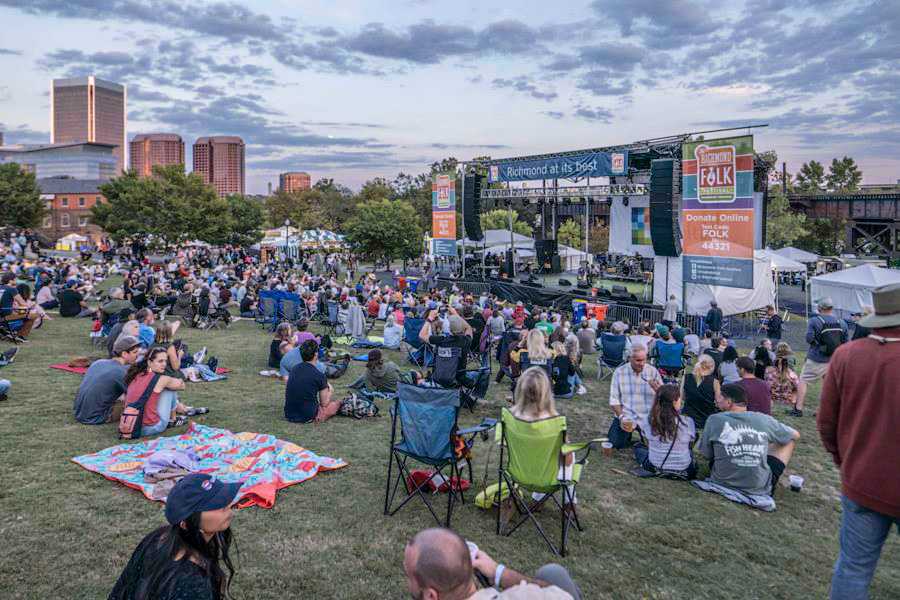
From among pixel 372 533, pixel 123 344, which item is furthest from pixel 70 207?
pixel 372 533

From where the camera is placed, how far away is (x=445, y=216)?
2569 centimetres

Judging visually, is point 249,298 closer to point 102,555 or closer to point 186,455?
point 186,455

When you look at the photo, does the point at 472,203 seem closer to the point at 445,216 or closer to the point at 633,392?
the point at 445,216

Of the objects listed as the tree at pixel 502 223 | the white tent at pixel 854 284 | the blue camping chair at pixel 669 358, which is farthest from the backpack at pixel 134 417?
the tree at pixel 502 223

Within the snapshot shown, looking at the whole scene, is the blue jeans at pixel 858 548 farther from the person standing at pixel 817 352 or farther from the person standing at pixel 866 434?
the person standing at pixel 817 352

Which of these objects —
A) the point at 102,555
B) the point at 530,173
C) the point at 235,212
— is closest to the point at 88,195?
the point at 235,212

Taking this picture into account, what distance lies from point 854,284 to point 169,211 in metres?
36.0

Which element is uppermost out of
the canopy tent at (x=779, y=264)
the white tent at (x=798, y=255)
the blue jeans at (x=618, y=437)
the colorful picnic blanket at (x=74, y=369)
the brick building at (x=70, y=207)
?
the brick building at (x=70, y=207)

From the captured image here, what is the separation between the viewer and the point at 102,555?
3939 millimetres

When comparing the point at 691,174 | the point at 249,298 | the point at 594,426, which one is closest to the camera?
the point at 594,426

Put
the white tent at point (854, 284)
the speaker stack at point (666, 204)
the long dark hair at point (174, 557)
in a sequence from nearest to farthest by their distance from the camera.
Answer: the long dark hair at point (174, 557) < the white tent at point (854, 284) < the speaker stack at point (666, 204)

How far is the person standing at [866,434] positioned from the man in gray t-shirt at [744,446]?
2666mm

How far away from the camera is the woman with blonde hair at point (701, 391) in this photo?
6719 mm

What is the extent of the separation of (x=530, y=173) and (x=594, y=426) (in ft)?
57.0
